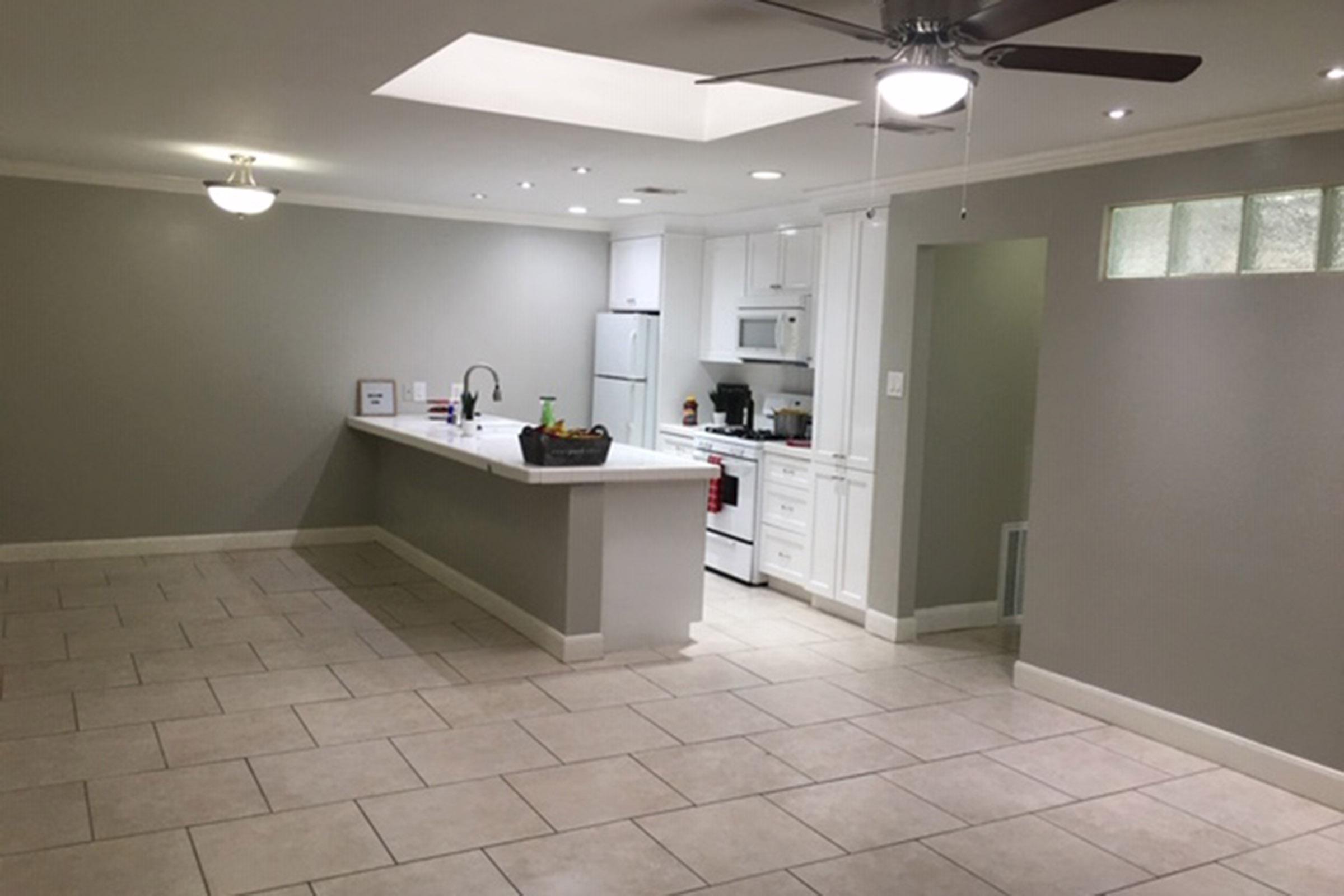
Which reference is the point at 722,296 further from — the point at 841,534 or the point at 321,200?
the point at 321,200

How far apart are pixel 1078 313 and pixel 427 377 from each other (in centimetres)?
457

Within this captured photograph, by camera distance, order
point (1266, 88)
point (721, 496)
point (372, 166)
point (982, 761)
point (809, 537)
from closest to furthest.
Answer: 1. point (1266, 88)
2. point (982, 761)
3. point (372, 166)
4. point (809, 537)
5. point (721, 496)

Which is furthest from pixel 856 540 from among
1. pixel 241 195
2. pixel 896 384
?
pixel 241 195

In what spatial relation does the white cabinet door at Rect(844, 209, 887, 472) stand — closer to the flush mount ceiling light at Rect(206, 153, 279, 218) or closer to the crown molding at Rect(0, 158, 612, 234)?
the crown molding at Rect(0, 158, 612, 234)

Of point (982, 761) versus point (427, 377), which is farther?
point (427, 377)

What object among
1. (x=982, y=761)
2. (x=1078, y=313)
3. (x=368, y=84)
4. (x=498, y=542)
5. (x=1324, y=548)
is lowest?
(x=982, y=761)

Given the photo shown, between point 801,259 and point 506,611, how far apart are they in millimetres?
2671

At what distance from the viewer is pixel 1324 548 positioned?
3699 millimetres

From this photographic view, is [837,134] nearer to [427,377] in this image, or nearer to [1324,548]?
[1324,548]

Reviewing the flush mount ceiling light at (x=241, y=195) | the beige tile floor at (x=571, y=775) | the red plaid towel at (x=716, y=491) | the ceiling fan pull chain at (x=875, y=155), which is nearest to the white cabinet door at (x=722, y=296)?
the red plaid towel at (x=716, y=491)

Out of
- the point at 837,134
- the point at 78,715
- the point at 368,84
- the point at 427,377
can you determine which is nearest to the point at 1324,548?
the point at 837,134

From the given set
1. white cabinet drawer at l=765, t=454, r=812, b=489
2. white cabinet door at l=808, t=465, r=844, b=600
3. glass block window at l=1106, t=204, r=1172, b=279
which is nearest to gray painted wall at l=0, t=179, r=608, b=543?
white cabinet drawer at l=765, t=454, r=812, b=489

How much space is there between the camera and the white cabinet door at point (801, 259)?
20.9 ft

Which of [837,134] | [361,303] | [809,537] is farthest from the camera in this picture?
[361,303]
